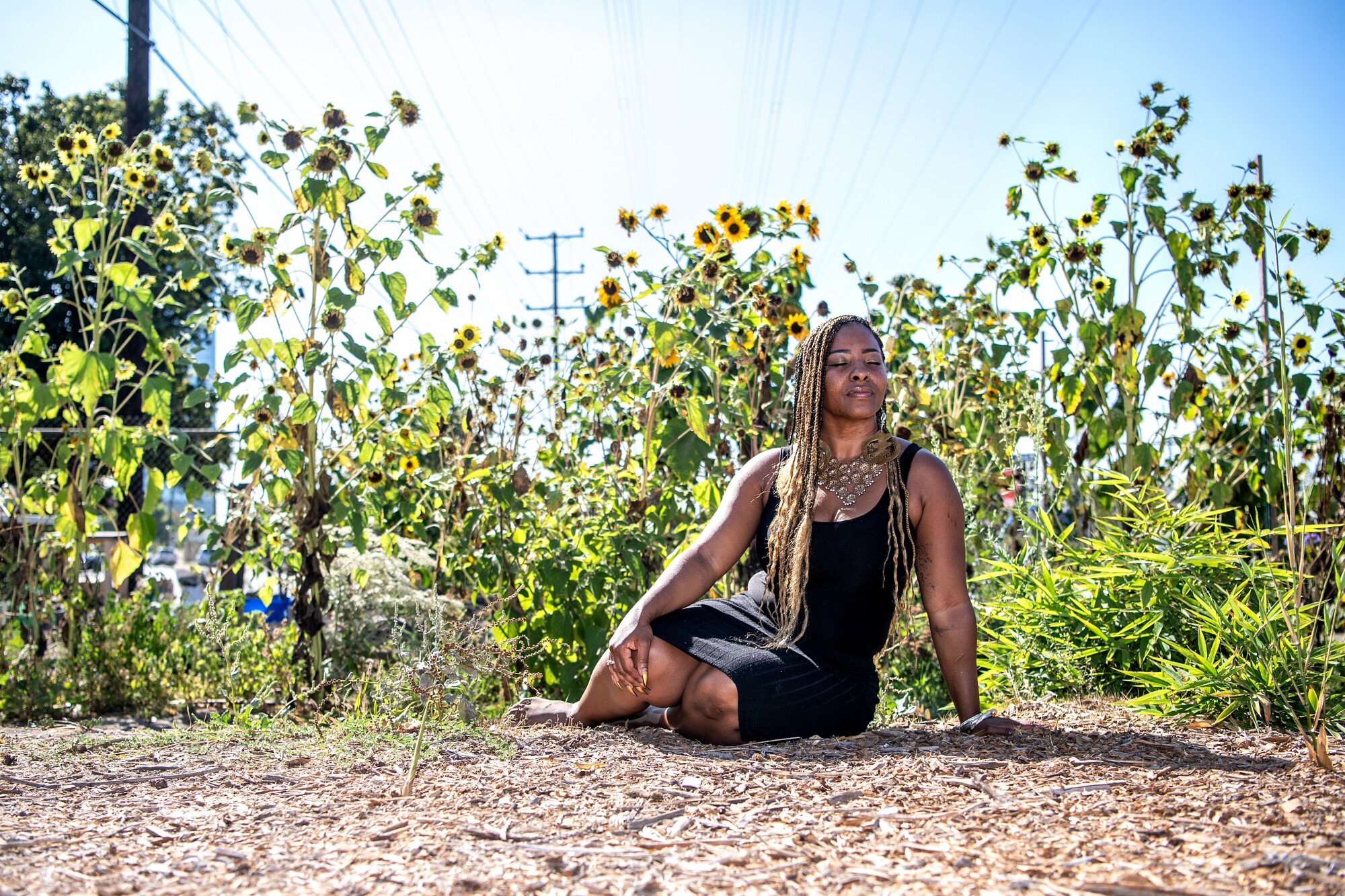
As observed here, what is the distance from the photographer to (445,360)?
395cm

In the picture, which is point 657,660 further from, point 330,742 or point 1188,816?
point 1188,816

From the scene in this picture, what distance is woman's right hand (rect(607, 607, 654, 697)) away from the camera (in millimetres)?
2523

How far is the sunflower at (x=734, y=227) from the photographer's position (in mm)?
3877

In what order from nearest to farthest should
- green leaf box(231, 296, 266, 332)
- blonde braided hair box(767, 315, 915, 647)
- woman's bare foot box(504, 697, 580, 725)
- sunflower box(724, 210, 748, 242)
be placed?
blonde braided hair box(767, 315, 915, 647), woman's bare foot box(504, 697, 580, 725), green leaf box(231, 296, 266, 332), sunflower box(724, 210, 748, 242)

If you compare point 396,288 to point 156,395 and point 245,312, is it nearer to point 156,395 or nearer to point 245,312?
point 245,312

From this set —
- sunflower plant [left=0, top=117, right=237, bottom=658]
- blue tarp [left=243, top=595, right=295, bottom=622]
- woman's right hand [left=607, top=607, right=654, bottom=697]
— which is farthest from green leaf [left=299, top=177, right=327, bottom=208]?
blue tarp [left=243, top=595, right=295, bottom=622]

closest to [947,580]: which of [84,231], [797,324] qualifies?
[797,324]

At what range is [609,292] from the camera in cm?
418

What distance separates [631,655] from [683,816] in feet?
2.52

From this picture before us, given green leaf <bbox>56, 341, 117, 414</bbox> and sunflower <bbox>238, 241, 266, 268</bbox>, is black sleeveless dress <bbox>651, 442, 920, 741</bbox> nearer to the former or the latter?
sunflower <bbox>238, 241, 266, 268</bbox>

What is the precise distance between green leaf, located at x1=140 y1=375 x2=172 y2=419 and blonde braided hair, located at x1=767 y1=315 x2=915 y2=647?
6.60 ft

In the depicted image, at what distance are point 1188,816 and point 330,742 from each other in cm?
189

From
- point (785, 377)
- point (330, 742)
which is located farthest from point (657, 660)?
point (785, 377)

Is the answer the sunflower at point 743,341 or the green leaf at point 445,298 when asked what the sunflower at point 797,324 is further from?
the green leaf at point 445,298
